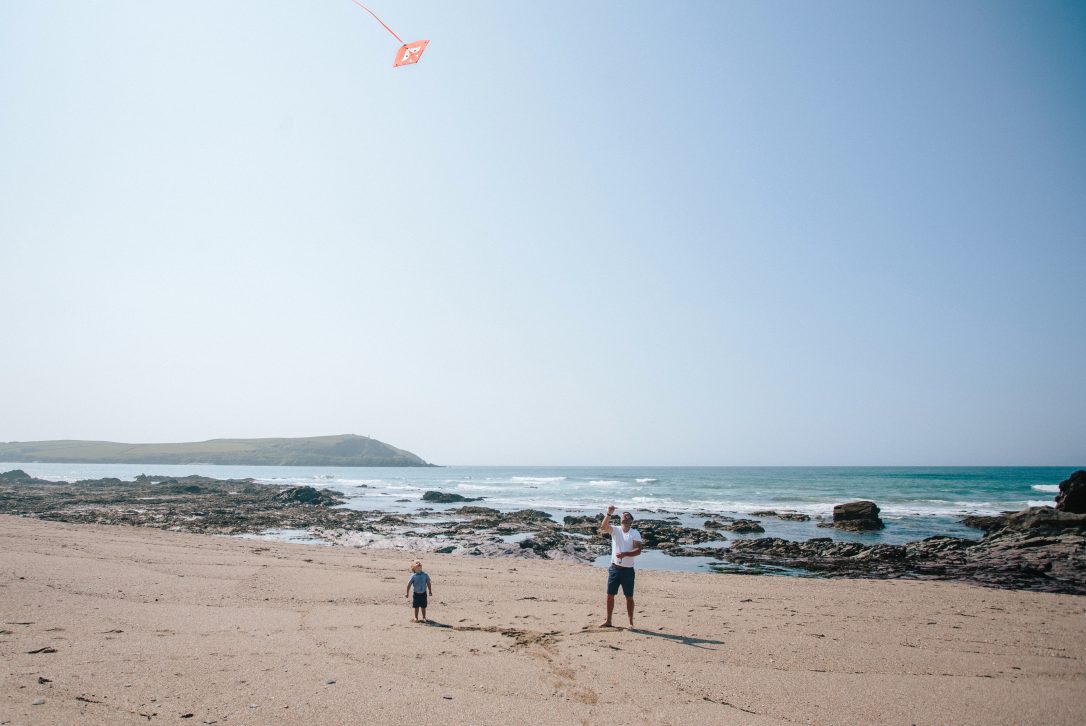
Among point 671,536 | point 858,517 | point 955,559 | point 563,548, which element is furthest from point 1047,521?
point 563,548

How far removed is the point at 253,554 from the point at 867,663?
53.4 feet

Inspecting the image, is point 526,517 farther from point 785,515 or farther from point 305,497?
point 305,497

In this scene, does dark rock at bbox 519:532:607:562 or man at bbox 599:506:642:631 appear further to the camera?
dark rock at bbox 519:532:607:562

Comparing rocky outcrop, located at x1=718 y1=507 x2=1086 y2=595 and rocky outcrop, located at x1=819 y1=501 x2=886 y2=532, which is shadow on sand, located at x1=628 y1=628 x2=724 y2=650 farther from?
rocky outcrop, located at x1=819 y1=501 x2=886 y2=532

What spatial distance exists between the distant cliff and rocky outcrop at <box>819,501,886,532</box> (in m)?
165

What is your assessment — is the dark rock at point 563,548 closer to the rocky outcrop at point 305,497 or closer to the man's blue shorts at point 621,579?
the man's blue shorts at point 621,579

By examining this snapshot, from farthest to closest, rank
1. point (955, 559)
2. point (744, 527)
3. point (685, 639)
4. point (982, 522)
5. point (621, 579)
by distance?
point (982, 522) < point (744, 527) < point (955, 559) < point (621, 579) < point (685, 639)

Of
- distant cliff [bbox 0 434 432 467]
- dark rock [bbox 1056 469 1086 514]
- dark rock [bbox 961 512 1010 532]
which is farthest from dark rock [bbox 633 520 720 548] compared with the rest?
distant cliff [bbox 0 434 432 467]

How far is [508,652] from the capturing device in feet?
24.0

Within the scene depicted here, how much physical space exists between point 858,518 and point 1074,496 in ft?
31.4

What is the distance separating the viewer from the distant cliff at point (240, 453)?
16638 centimetres

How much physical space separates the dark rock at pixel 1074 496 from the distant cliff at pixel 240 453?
173 meters

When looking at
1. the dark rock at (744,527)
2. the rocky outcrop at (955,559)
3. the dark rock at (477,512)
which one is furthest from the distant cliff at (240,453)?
the rocky outcrop at (955,559)

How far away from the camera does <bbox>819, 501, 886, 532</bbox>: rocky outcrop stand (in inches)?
1084
